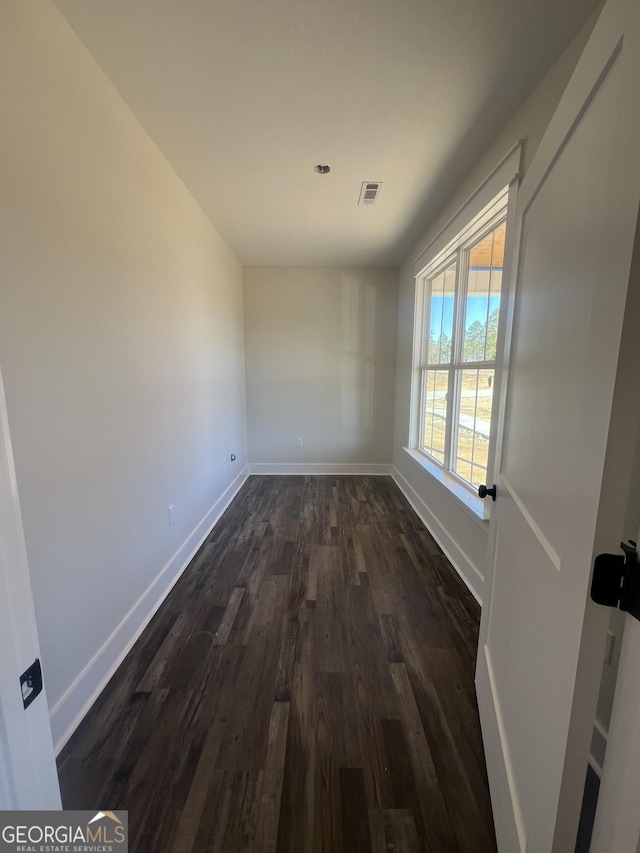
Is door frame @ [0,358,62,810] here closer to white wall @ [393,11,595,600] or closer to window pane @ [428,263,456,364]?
white wall @ [393,11,595,600]

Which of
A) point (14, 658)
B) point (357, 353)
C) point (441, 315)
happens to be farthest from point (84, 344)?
point (357, 353)

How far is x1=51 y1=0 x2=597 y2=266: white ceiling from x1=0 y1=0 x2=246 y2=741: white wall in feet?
0.72

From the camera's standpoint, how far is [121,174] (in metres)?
1.60

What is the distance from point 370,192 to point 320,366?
2.23 metres

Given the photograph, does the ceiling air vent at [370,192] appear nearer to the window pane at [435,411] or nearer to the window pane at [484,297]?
the window pane at [484,297]

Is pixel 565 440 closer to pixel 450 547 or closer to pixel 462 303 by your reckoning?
pixel 450 547

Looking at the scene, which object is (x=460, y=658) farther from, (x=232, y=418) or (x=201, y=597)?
(x=232, y=418)

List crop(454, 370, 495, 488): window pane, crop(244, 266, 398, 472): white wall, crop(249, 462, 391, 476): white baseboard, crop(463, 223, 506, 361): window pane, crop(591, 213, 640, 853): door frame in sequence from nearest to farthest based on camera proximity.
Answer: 1. crop(591, 213, 640, 853): door frame
2. crop(463, 223, 506, 361): window pane
3. crop(454, 370, 495, 488): window pane
4. crop(244, 266, 398, 472): white wall
5. crop(249, 462, 391, 476): white baseboard

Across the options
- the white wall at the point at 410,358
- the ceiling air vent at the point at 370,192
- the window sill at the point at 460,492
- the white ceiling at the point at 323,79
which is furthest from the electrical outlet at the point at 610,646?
the ceiling air vent at the point at 370,192

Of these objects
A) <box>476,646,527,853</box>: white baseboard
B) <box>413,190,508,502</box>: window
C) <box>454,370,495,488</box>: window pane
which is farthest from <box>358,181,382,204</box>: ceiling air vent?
<box>476,646,527,853</box>: white baseboard

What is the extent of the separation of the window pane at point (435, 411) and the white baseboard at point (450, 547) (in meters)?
0.50

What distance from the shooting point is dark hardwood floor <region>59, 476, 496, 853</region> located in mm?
1021

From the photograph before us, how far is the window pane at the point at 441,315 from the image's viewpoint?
286cm

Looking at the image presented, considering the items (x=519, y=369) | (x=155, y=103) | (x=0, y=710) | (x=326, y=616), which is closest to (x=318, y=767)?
(x=326, y=616)
